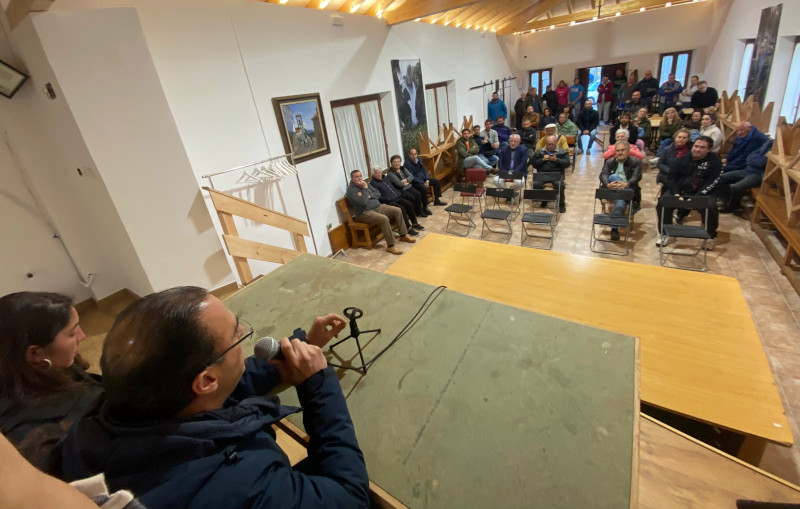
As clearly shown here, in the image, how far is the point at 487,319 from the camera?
4.45 ft

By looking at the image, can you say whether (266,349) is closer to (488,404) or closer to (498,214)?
(488,404)

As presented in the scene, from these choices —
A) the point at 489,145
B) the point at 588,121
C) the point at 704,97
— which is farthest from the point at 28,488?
the point at 704,97

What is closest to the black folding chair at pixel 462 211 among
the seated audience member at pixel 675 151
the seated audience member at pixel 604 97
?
the seated audience member at pixel 675 151

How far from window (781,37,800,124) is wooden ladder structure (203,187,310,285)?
24.7 ft

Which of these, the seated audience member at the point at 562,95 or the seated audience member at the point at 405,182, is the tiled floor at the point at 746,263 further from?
the seated audience member at the point at 562,95

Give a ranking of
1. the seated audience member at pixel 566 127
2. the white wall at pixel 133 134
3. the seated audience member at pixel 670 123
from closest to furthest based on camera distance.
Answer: the white wall at pixel 133 134
the seated audience member at pixel 670 123
the seated audience member at pixel 566 127

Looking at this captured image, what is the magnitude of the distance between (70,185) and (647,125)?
9.56 metres

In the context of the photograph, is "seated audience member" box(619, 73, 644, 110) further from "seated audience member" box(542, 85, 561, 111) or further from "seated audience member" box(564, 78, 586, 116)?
"seated audience member" box(542, 85, 561, 111)

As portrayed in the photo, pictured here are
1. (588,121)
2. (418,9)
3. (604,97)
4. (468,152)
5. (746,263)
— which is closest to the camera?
(746,263)

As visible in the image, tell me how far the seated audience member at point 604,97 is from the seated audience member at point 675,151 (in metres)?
7.93

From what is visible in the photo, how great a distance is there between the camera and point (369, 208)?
5.11 metres

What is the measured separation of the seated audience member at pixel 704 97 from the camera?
25.1 feet

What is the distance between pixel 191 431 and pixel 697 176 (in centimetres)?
555

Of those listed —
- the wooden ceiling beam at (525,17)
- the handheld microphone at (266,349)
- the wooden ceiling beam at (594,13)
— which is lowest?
the handheld microphone at (266,349)
